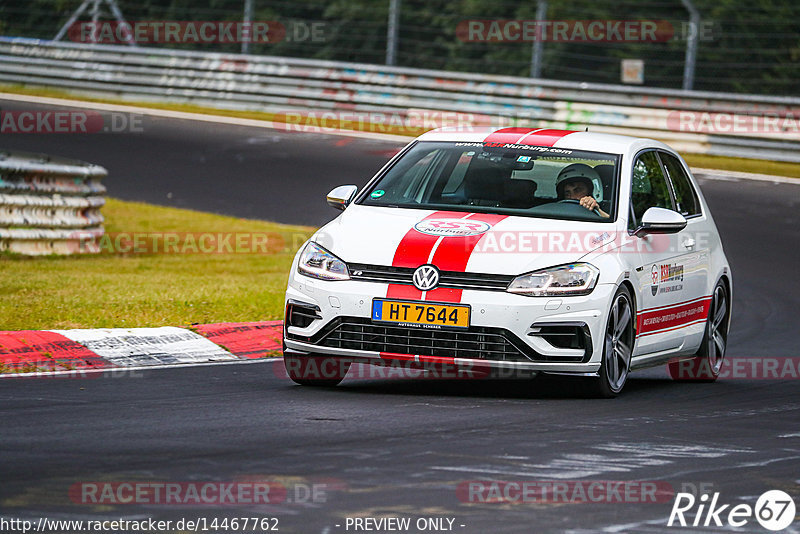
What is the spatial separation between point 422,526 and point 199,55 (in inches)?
917

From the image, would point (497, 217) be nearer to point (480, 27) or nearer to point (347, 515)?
point (347, 515)

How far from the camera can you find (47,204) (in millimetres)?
15344

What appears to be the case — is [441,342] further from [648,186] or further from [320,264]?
[648,186]

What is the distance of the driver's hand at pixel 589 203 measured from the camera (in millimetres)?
9047

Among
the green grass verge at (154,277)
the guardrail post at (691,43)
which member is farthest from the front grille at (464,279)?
the guardrail post at (691,43)

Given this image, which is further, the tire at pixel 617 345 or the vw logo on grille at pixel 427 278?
the tire at pixel 617 345

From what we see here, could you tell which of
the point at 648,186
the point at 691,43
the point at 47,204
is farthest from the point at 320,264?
the point at 691,43

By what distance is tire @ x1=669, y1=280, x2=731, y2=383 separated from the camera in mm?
10328

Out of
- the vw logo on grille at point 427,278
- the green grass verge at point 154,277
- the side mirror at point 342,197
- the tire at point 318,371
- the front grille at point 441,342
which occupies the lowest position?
the green grass verge at point 154,277

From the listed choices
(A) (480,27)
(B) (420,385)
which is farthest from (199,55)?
(B) (420,385)

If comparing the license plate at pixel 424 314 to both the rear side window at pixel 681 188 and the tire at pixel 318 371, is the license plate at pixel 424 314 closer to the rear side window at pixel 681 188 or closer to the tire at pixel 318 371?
the tire at pixel 318 371

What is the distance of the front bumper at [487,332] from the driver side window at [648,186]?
1.13 m

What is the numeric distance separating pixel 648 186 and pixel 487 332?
2124 mm

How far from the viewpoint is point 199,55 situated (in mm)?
27688
